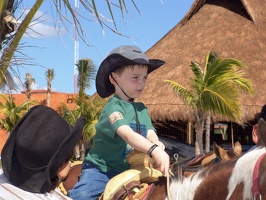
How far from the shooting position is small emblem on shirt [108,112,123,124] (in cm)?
305

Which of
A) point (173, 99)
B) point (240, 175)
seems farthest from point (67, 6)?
point (173, 99)

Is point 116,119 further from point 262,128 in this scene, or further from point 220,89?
point 220,89

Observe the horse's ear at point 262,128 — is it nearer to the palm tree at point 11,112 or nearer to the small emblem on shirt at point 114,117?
the small emblem on shirt at point 114,117

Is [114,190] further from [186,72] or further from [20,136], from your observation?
[186,72]

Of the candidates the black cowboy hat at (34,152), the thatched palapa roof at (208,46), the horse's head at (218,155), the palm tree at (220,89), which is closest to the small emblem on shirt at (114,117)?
the horse's head at (218,155)

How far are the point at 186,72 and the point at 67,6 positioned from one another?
1836cm

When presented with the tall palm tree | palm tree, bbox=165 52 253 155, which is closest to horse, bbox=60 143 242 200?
palm tree, bbox=165 52 253 155

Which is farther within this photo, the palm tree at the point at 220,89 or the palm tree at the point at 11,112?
the palm tree at the point at 11,112

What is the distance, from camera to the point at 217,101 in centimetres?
1361

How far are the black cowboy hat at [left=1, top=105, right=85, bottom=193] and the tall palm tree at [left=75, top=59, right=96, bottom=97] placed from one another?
64.8 feet

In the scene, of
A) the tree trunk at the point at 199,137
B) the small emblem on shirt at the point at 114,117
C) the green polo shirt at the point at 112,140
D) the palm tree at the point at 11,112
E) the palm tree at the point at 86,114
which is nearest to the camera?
the small emblem on shirt at the point at 114,117

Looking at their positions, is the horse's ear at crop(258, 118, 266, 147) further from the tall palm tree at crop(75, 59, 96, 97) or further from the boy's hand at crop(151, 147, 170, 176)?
the tall palm tree at crop(75, 59, 96, 97)

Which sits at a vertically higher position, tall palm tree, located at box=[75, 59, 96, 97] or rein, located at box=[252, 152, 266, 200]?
rein, located at box=[252, 152, 266, 200]

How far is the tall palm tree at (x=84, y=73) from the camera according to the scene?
2259cm
